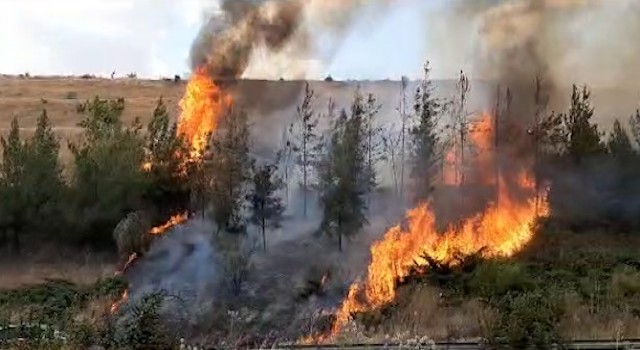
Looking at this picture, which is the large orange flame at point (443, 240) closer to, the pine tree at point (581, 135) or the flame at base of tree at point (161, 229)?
the pine tree at point (581, 135)

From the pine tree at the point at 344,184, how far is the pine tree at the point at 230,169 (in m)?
3.06

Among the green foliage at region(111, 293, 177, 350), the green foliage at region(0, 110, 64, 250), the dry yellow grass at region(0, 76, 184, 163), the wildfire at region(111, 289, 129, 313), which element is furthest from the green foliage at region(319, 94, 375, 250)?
the dry yellow grass at region(0, 76, 184, 163)

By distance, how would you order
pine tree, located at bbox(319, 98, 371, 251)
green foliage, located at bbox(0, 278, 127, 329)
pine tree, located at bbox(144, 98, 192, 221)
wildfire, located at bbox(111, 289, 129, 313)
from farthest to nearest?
pine tree, located at bbox(144, 98, 192, 221) → pine tree, located at bbox(319, 98, 371, 251) → green foliage, located at bbox(0, 278, 127, 329) → wildfire, located at bbox(111, 289, 129, 313)

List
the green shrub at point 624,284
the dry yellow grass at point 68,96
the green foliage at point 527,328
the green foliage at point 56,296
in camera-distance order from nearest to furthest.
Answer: the green foliage at point 527,328 → the green shrub at point 624,284 → the green foliage at point 56,296 → the dry yellow grass at point 68,96

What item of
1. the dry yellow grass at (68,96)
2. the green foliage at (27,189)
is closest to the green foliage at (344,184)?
the green foliage at (27,189)

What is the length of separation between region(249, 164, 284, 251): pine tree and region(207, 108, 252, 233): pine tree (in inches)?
20.6

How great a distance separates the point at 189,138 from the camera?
3144 centimetres

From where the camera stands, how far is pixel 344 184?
28000 millimetres

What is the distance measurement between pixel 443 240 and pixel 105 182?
1348 centimetres

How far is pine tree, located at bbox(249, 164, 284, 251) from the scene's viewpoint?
28.0 meters

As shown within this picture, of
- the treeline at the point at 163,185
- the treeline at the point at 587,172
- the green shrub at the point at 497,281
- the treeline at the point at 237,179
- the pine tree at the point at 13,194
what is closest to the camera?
the green shrub at the point at 497,281

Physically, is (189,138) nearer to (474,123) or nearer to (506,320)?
(474,123)

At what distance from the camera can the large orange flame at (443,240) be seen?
73.0ft

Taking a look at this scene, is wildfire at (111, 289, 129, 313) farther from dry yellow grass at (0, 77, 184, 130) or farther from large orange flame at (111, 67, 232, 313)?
dry yellow grass at (0, 77, 184, 130)
